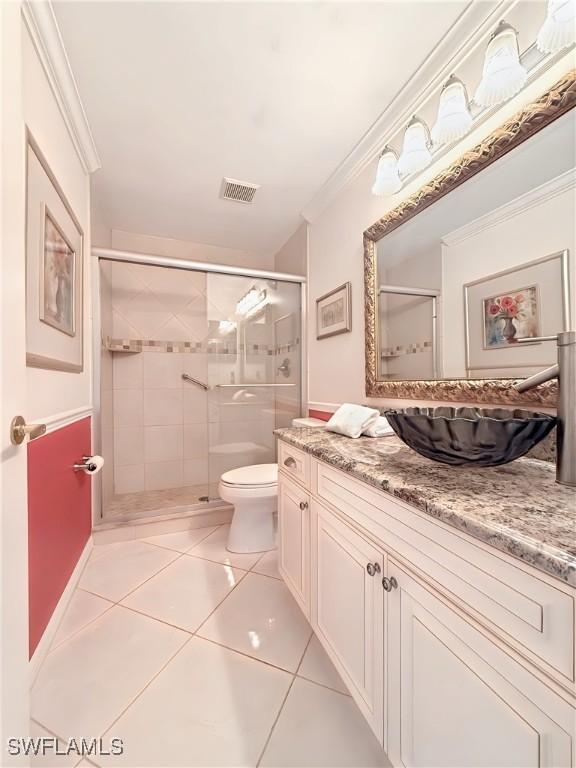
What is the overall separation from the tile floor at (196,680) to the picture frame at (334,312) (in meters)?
1.49

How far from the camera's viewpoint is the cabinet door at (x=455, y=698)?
1.42 ft

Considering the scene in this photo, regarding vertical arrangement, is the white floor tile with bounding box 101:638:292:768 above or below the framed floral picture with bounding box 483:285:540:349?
below

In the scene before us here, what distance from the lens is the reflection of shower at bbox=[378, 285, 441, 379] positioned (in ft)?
4.22

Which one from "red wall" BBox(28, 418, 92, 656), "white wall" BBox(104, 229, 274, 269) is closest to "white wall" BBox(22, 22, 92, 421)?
"red wall" BBox(28, 418, 92, 656)

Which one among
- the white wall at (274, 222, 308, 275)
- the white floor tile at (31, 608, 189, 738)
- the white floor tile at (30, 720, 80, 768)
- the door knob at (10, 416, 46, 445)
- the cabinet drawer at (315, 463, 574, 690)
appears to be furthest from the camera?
the white wall at (274, 222, 308, 275)

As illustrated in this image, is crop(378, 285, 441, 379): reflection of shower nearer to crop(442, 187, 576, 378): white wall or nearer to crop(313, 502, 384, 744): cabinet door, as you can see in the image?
crop(442, 187, 576, 378): white wall

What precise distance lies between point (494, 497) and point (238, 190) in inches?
88.2

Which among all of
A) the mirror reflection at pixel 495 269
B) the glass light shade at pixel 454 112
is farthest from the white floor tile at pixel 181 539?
the glass light shade at pixel 454 112

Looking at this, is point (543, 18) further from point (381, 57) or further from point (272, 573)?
point (272, 573)

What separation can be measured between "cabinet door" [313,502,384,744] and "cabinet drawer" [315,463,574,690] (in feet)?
0.40

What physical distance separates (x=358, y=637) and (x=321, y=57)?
6.69ft

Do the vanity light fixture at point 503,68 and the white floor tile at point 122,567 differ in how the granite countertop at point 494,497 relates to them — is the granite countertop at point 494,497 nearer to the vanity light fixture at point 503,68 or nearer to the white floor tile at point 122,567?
the vanity light fixture at point 503,68

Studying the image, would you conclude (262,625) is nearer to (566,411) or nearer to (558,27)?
(566,411)

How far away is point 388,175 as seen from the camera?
54.6 inches
